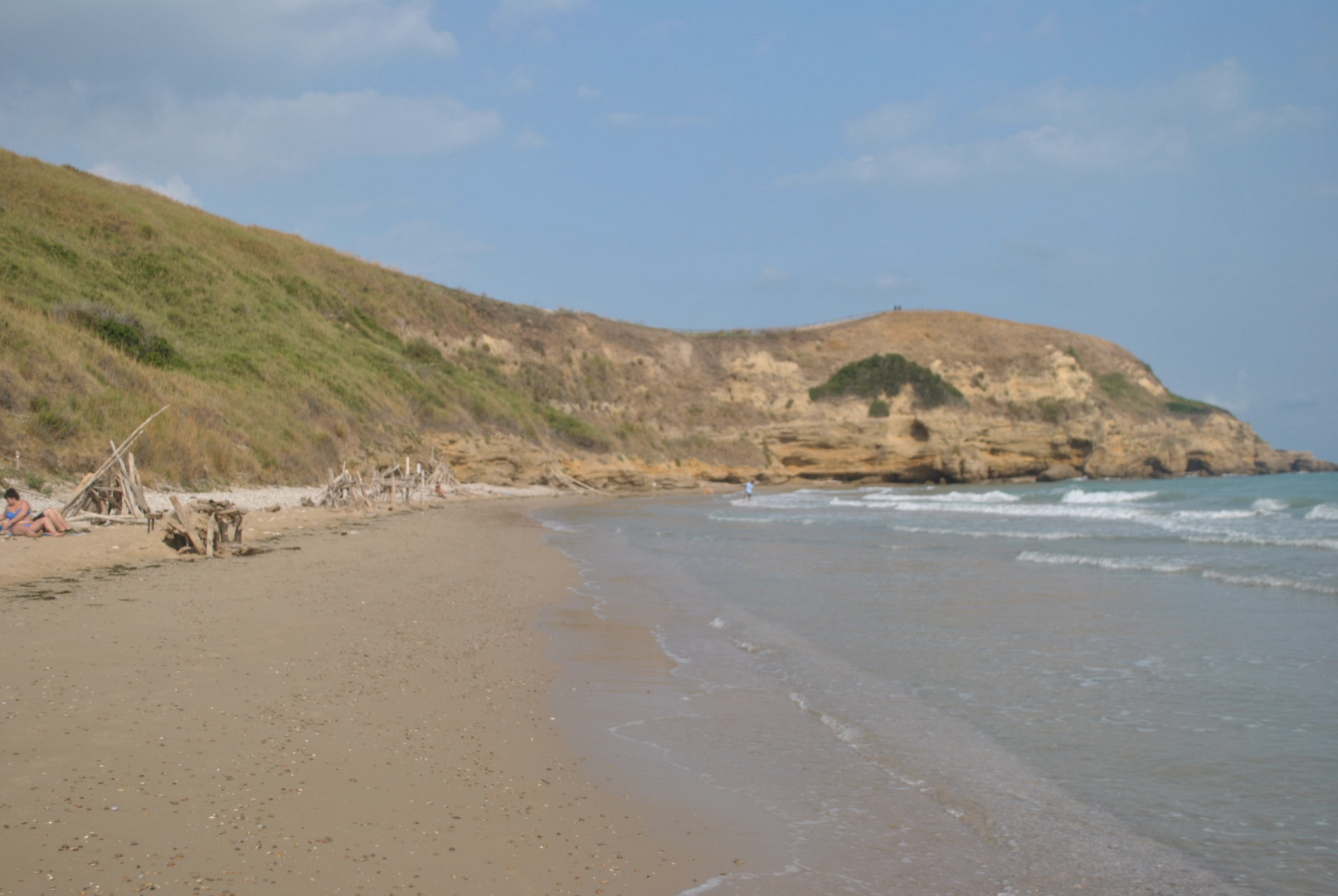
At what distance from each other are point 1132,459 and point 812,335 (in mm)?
22420

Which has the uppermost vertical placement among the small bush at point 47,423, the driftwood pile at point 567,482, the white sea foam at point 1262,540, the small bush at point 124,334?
the small bush at point 124,334

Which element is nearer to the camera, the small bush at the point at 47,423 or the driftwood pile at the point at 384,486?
the small bush at the point at 47,423

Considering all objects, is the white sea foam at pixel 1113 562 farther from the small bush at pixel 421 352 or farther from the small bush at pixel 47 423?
the small bush at pixel 421 352

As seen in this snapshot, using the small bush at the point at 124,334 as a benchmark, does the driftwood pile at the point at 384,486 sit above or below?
below

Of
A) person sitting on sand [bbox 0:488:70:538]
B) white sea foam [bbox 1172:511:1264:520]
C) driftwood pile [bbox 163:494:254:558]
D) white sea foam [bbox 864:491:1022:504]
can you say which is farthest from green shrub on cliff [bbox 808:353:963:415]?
person sitting on sand [bbox 0:488:70:538]

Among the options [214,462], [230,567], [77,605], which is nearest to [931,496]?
[214,462]

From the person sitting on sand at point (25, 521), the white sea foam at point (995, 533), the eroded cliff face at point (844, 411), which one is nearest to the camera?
the person sitting on sand at point (25, 521)

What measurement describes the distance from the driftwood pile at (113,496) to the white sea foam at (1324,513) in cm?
2361

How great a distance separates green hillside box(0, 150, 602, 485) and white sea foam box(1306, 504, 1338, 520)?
24535 mm

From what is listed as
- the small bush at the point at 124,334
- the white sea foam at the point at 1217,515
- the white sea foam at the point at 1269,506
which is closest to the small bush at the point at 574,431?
the small bush at the point at 124,334

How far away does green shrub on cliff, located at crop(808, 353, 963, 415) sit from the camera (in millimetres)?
54344

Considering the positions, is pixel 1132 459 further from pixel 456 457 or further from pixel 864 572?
pixel 864 572

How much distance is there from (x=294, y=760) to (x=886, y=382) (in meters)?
53.6

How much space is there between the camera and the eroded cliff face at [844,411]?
1747 inches
